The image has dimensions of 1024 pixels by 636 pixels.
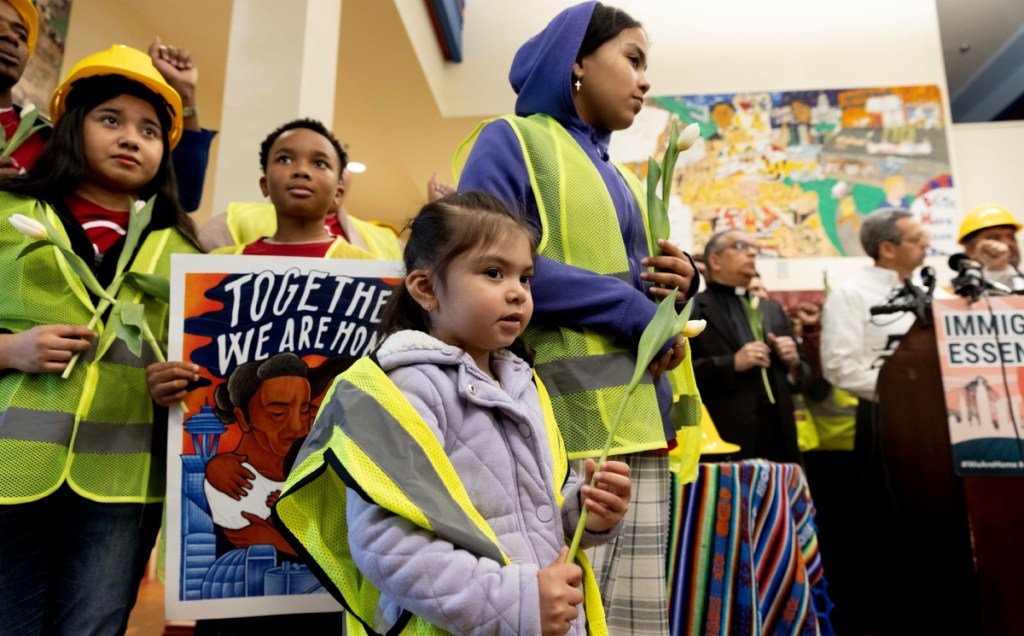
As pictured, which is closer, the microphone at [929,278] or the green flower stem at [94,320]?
the green flower stem at [94,320]

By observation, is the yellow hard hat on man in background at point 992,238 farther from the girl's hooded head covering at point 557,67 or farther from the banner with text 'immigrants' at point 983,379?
the girl's hooded head covering at point 557,67

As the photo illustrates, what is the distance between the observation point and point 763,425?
2.73 m

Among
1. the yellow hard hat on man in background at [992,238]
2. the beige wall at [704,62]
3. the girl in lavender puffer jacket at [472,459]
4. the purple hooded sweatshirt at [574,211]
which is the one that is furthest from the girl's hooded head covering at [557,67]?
the beige wall at [704,62]

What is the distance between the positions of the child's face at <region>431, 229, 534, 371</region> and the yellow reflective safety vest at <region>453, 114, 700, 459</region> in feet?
0.62

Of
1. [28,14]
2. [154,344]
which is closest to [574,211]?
[154,344]

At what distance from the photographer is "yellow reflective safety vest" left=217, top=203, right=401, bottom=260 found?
1737 mm

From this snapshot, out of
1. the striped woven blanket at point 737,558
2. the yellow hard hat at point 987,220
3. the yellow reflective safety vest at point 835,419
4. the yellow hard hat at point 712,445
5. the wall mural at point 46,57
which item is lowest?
the striped woven blanket at point 737,558

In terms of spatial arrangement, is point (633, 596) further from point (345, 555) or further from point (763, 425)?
point (763, 425)

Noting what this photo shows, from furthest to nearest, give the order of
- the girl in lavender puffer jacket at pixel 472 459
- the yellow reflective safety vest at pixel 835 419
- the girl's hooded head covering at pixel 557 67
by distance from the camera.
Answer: the yellow reflective safety vest at pixel 835 419 < the girl's hooded head covering at pixel 557 67 < the girl in lavender puffer jacket at pixel 472 459

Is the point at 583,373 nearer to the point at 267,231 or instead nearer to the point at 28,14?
the point at 267,231

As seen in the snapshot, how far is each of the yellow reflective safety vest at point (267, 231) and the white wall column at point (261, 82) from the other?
428mm

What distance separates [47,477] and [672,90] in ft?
15.3

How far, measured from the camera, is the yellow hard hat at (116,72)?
55.3 inches

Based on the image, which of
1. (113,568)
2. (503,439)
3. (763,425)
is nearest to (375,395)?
(503,439)
